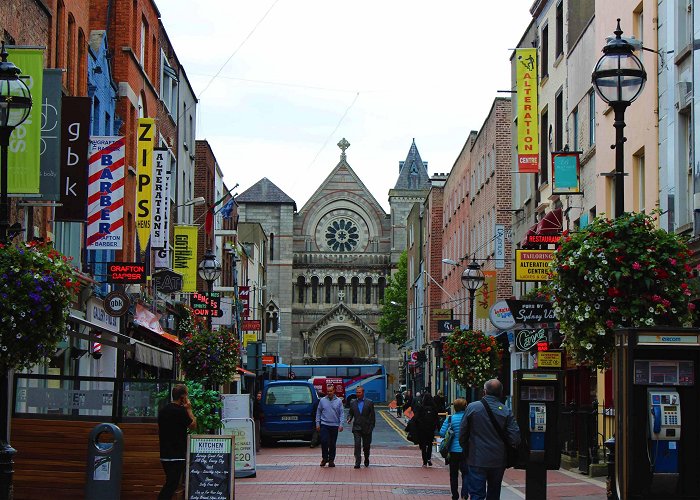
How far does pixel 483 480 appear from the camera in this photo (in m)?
13.8

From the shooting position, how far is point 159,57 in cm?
3816

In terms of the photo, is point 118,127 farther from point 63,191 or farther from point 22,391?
point 22,391

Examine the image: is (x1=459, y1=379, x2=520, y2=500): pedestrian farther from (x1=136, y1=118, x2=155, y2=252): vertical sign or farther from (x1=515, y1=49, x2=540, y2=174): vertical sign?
(x1=515, y1=49, x2=540, y2=174): vertical sign

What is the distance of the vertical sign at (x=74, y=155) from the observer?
20.9 meters

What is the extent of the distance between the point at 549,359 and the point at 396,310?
76467 mm

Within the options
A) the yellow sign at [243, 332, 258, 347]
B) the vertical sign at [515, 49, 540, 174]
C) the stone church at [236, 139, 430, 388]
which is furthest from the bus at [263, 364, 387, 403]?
the vertical sign at [515, 49, 540, 174]

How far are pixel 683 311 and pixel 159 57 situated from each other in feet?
87.1

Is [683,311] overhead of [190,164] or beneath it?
beneath

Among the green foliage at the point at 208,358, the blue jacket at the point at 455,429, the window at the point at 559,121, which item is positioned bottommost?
the blue jacket at the point at 455,429

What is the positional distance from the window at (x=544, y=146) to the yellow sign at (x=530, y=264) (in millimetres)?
6861

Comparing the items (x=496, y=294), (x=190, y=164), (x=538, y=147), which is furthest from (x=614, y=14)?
(x=190, y=164)

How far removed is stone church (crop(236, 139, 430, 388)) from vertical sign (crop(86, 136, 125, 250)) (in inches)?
3115

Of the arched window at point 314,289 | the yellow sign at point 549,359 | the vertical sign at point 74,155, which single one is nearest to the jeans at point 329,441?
the yellow sign at point 549,359

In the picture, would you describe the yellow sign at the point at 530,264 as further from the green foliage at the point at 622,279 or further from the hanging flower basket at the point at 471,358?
the green foliage at the point at 622,279
